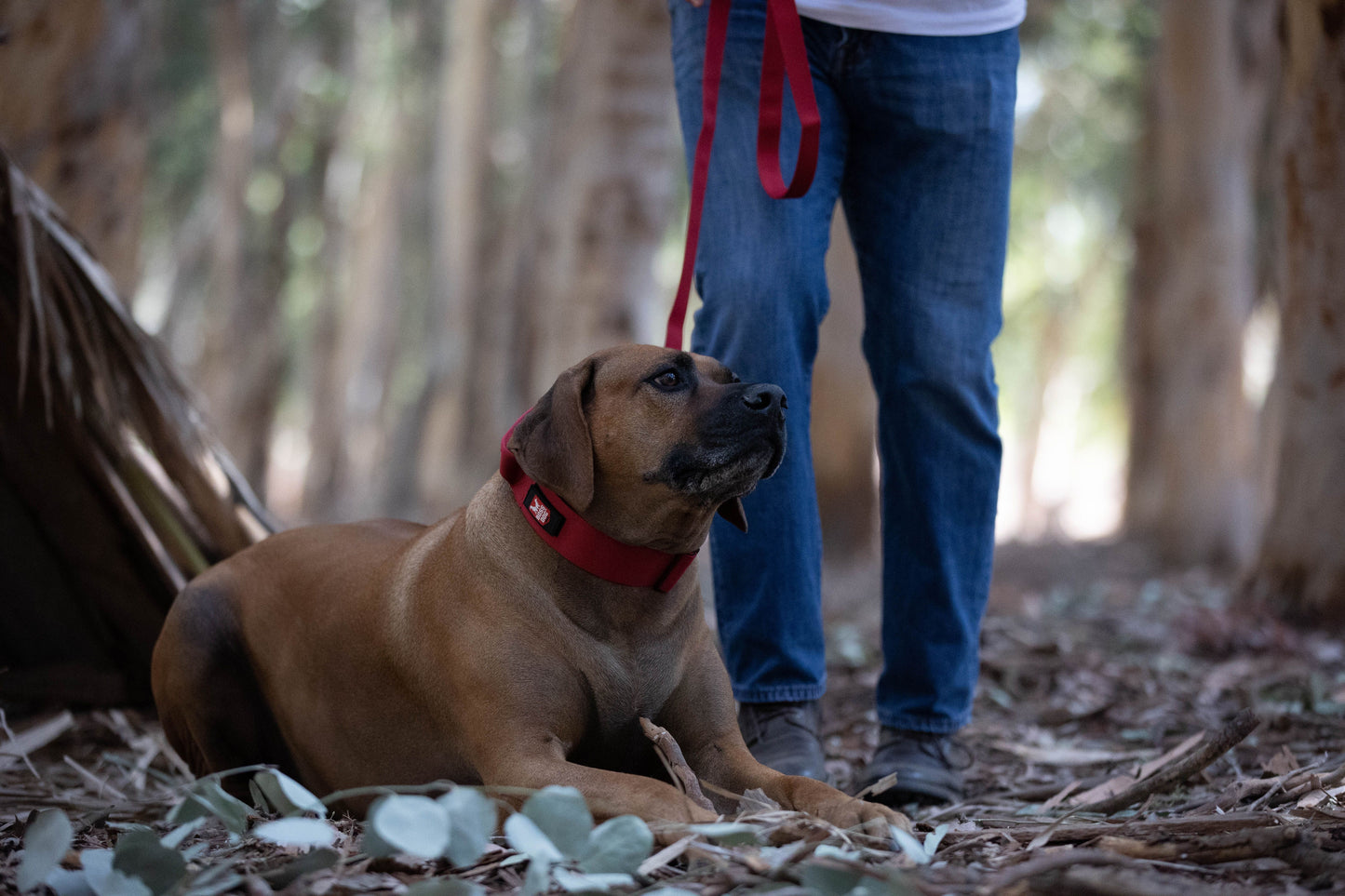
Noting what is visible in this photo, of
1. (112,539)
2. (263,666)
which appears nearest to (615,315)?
(112,539)

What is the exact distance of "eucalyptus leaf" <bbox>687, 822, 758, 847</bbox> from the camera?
197 cm

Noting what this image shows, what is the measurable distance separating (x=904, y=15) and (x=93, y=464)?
276cm

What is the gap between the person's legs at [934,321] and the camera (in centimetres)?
306

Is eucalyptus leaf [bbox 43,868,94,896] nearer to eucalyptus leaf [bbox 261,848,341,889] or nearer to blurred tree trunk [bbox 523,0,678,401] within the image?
eucalyptus leaf [bbox 261,848,341,889]

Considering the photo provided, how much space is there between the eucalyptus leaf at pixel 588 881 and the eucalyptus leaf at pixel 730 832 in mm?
174

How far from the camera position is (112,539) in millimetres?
3834

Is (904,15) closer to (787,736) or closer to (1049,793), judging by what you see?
(787,736)

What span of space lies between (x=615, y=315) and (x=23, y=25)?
3.59 m

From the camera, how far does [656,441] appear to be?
274 centimetres

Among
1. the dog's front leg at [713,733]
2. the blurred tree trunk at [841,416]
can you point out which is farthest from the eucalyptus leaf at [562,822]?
the blurred tree trunk at [841,416]

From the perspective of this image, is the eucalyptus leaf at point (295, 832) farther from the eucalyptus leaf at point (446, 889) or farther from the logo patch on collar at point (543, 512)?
the logo patch on collar at point (543, 512)

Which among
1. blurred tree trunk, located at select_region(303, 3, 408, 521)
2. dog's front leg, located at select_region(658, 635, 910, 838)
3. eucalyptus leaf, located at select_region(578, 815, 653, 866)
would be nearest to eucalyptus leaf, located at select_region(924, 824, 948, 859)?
dog's front leg, located at select_region(658, 635, 910, 838)

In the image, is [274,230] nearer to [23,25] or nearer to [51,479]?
[23,25]

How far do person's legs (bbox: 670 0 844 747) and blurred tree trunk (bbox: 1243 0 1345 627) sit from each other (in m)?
3.58
